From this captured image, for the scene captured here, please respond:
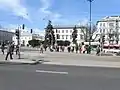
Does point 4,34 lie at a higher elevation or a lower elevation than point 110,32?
higher

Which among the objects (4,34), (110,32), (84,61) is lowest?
(84,61)

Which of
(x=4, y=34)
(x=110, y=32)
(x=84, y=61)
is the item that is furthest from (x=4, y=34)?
(x=84, y=61)

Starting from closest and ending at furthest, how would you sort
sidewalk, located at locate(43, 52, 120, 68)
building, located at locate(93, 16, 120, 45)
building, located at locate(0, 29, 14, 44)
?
sidewalk, located at locate(43, 52, 120, 68) < building, located at locate(93, 16, 120, 45) < building, located at locate(0, 29, 14, 44)

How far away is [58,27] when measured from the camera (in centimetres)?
18100

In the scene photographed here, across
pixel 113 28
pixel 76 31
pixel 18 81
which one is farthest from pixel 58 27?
pixel 18 81

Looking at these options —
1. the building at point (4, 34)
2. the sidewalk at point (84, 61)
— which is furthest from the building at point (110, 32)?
the sidewalk at point (84, 61)

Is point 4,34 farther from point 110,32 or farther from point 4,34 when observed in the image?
point 110,32

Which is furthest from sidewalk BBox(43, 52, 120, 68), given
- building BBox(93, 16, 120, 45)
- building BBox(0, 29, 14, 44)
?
building BBox(0, 29, 14, 44)

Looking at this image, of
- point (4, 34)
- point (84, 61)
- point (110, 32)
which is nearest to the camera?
point (84, 61)

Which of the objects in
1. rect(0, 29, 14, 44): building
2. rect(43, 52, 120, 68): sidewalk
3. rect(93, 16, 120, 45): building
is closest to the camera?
rect(43, 52, 120, 68): sidewalk

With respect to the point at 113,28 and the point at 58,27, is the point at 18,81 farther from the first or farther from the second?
the point at 58,27

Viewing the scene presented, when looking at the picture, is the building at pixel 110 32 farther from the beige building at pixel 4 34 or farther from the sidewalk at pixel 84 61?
the sidewalk at pixel 84 61

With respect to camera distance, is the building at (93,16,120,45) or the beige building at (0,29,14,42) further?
the beige building at (0,29,14,42)

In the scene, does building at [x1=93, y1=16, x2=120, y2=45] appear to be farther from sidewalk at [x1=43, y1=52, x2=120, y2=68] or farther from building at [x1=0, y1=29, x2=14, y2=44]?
sidewalk at [x1=43, y1=52, x2=120, y2=68]
